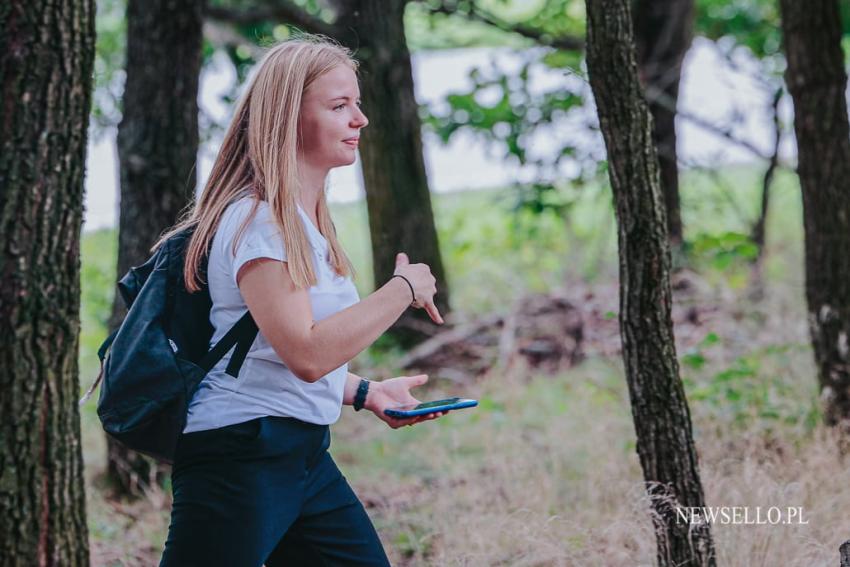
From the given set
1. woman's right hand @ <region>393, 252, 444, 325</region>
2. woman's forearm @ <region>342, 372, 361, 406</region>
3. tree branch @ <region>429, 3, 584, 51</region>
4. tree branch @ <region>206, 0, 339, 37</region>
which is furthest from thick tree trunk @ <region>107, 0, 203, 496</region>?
tree branch @ <region>429, 3, 584, 51</region>

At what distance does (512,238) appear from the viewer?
1379 cm

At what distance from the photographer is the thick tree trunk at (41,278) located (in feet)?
9.16

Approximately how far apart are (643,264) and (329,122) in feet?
4.68

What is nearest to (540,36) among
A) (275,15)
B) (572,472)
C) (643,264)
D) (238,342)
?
(275,15)

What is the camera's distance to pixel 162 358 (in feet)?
8.24

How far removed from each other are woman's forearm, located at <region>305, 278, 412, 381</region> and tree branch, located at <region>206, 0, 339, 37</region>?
7.18 m

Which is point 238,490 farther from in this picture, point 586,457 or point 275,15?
point 275,15

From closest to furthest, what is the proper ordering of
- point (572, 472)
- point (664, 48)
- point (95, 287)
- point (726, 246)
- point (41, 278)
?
point (41, 278) < point (572, 472) < point (726, 246) < point (95, 287) < point (664, 48)

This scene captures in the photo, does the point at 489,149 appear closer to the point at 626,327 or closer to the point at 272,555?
the point at 626,327

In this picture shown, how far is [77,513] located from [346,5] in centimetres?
720

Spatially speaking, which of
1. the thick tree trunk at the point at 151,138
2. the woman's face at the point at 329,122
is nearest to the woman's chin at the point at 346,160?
the woman's face at the point at 329,122

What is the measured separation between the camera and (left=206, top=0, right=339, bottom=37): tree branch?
30.8 ft

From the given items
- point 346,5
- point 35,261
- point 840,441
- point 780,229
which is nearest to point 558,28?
point 346,5

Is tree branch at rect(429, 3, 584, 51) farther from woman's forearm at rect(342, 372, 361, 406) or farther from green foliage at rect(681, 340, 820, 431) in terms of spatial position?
woman's forearm at rect(342, 372, 361, 406)
